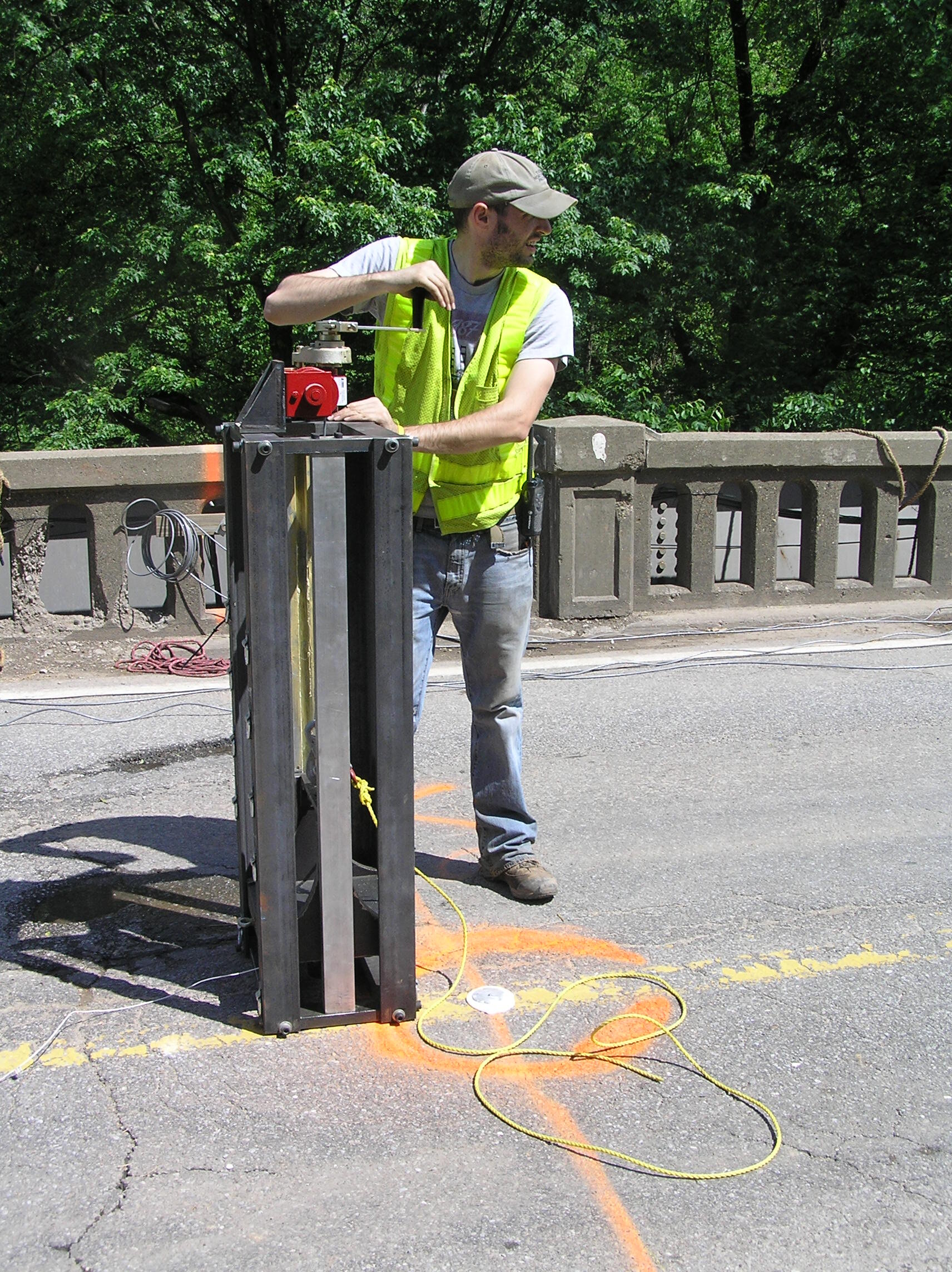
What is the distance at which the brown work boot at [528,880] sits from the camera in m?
4.12

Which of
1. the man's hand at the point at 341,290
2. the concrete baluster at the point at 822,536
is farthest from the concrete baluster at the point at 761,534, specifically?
the man's hand at the point at 341,290

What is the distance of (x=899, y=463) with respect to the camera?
8.77m

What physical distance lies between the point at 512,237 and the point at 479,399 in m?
0.49

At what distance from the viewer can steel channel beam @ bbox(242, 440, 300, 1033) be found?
2.99 metres

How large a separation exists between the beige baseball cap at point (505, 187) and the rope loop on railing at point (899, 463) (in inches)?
218

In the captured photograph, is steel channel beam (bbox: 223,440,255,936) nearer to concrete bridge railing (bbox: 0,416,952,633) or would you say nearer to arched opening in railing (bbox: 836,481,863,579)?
concrete bridge railing (bbox: 0,416,952,633)

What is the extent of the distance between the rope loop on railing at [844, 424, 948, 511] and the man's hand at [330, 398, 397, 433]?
240 inches

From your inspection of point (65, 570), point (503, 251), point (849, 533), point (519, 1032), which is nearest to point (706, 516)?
point (503, 251)

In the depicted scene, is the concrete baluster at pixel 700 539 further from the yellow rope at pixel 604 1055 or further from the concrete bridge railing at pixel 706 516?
the yellow rope at pixel 604 1055

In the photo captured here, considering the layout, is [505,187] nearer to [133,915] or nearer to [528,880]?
[528,880]

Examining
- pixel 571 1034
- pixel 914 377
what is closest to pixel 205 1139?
pixel 571 1034

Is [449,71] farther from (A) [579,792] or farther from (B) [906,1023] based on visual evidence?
(B) [906,1023]

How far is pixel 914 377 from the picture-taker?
59.4ft

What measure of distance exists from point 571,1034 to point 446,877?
3.66 ft
